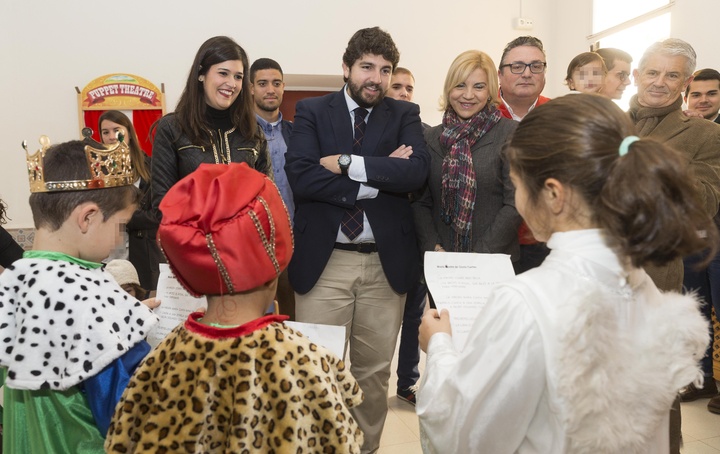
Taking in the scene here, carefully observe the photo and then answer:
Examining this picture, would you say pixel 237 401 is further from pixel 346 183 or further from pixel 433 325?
pixel 346 183

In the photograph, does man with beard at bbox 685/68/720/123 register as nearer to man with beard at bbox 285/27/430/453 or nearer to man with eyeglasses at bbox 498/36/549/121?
man with eyeglasses at bbox 498/36/549/121

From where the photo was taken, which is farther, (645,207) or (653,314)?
(653,314)

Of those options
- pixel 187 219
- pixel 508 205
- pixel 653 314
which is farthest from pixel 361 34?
pixel 653 314

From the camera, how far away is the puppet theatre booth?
5395 mm

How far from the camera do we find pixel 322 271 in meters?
2.37

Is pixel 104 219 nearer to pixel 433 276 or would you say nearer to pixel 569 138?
pixel 433 276

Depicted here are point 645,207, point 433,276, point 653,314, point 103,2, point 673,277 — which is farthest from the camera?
point 103,2

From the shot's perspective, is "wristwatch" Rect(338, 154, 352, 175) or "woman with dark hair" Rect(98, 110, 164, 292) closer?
"wristwatch" Rect(338, 154, 352, 175)

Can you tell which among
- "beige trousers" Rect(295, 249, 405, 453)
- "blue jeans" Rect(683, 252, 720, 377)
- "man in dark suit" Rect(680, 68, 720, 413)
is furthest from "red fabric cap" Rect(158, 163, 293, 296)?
"blue jeans" Rect(683, 252, 720, 377)

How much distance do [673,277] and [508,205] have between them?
68 centimetres

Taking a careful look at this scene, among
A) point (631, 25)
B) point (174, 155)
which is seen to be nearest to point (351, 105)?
point (174, 155)

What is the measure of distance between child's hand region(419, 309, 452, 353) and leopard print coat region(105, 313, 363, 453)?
0.90 ft

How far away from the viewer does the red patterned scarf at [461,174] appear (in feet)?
7.48

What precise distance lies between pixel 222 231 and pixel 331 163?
50.5 inches
